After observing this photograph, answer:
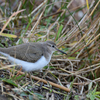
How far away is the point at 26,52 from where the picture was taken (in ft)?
11.6

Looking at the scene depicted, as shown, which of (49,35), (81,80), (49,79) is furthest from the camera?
(49,35)

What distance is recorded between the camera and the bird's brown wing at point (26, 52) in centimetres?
348

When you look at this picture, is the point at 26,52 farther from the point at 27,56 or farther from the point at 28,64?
the point at 28,64

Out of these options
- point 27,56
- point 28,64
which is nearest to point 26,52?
point 27,56

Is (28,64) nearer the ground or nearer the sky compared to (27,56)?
nearer the ground

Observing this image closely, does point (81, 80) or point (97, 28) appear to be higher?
point (97, 28)

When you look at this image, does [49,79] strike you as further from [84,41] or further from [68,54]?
[84,41]

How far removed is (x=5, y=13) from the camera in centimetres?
491

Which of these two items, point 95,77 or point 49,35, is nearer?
point 95,77

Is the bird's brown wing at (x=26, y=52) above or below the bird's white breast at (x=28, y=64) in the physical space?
above

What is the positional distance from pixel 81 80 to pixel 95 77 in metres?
0.31

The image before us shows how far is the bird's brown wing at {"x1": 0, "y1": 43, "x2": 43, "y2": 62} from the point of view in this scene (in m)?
3.48

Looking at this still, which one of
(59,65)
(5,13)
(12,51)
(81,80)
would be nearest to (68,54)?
(59,65)

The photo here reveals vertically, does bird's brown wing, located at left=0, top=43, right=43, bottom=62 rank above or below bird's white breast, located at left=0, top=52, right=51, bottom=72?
above
